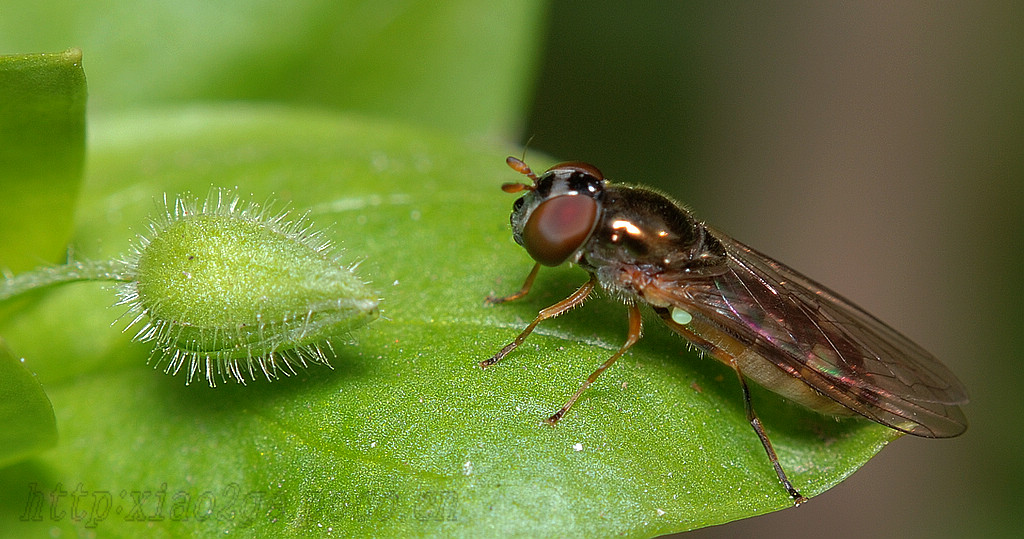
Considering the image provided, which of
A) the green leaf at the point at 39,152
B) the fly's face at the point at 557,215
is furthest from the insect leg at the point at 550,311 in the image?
the green leaf at the point at 39,152

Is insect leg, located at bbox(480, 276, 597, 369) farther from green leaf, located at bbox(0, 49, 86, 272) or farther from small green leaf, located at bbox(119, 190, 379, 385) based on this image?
green leaf, located at bbox(0, 49, 86, 272)

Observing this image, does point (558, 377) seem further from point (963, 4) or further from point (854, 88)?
point (963, 4)

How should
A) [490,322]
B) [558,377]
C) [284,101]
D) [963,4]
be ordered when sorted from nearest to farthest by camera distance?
[558,377], [490,322], [284,101], [963,4]

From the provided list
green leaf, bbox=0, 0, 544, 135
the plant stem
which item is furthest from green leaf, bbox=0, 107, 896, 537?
green leaf, bbox=0, 0, 544, 135

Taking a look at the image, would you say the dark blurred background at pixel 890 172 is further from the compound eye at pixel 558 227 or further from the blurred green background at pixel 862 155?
the compound eye at pixel 558 227

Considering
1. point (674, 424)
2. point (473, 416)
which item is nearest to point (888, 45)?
point (674, 424)

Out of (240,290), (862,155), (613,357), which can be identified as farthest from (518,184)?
(862,155)

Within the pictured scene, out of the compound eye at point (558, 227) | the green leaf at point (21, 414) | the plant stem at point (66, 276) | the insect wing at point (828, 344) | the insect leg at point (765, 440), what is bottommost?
the green leaf at point (21, 414)
